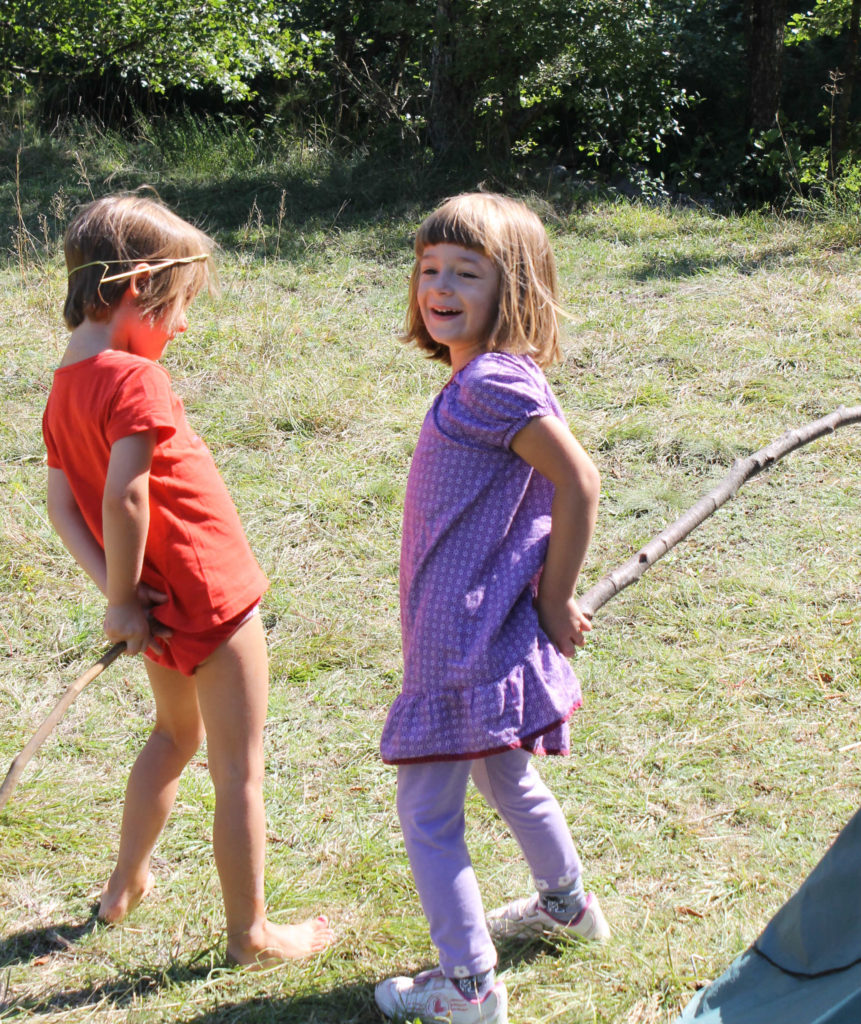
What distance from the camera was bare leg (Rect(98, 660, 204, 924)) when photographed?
7.41 feet

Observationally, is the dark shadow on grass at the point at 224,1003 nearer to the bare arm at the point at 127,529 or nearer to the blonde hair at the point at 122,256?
the bare arm at the point at 127,529

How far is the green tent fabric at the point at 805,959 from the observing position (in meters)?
1.77

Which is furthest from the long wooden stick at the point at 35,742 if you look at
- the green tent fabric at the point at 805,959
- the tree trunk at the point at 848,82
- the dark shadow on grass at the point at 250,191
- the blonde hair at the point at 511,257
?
the tree trunk at the point at 848,82

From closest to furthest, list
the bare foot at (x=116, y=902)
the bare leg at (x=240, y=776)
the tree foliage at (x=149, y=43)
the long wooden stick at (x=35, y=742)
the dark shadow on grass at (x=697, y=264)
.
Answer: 1. the long wooden stick at (x=35, y=742)
2. the bare leg at (x=240, y=776)
3. the bare foot at (x=116, y=902)
4. the dark shadow on grass at (x=697, y=264)
5. the tree foliage at (x=149, y=43)

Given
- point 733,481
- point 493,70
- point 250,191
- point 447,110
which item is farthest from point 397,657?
point 447,110

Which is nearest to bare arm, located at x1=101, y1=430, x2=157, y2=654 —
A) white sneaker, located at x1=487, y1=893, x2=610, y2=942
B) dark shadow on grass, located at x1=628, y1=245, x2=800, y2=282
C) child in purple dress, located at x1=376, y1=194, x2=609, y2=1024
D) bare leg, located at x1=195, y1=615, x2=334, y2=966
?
bare leg, located at x1=195, y1=615, x2=334, y2=966

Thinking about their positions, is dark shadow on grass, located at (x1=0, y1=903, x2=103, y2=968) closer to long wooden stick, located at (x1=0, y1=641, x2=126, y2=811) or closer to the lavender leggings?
long wooden stick, located at (x1=0, y1=641, x2=126, y2=811)

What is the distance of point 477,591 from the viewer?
1912mm

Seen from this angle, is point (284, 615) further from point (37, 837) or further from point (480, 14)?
point (480, 14)

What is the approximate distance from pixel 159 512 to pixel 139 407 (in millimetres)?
229

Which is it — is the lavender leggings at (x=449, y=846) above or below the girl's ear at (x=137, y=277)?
below

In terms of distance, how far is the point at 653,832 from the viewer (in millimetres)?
2701

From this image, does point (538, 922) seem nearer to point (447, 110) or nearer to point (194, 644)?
point (194, 644)

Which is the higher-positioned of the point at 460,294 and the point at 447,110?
the point at 447,110
